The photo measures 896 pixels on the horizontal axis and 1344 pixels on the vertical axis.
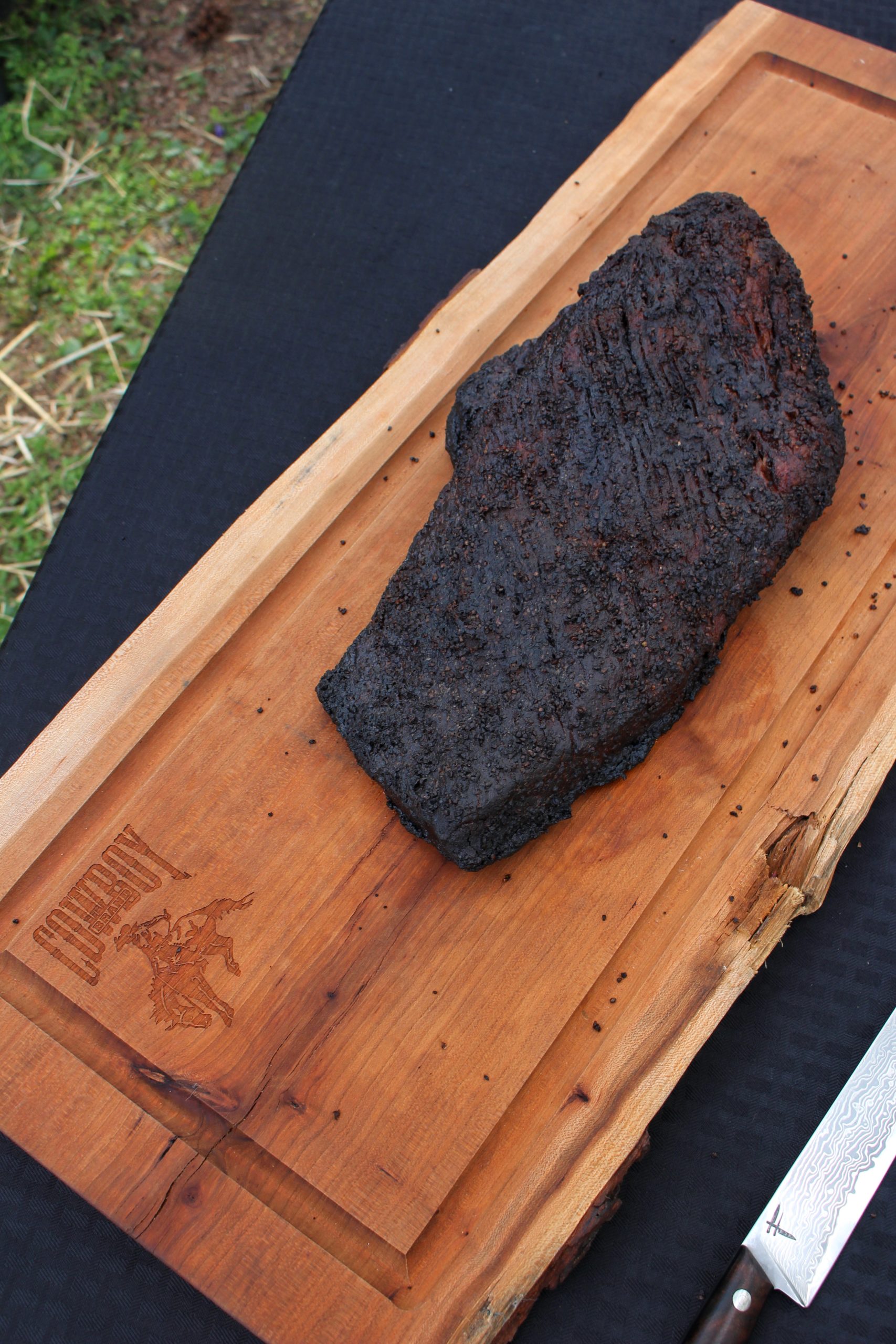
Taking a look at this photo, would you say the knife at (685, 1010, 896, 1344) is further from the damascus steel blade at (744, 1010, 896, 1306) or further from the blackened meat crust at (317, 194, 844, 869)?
the blackened meat crust at (317, 194, 844, 869)

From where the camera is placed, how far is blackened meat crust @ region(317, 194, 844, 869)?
265 centimetres

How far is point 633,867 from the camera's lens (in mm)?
2766

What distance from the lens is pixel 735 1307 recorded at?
8.31 feet

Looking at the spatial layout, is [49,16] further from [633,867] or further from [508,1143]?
[508,1143]

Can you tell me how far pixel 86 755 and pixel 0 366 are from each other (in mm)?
2564

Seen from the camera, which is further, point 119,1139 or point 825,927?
point 825,927

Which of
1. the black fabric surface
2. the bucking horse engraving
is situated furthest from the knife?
the bucking horse engraving

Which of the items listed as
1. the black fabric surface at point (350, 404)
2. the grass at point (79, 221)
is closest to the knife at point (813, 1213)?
the black fabric surface at point (350, 404)

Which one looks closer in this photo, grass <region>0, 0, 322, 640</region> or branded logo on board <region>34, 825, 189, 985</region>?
branded logo on board <region>34, 825, 189, 985</region>

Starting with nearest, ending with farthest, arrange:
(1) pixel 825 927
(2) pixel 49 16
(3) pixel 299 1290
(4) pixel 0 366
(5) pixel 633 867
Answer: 1. (3) pixel 299 1290
2. (5) pixel 633 867
3. (1) pixel 825 927
4. (4) pixel 0 366
5. (2) pixel 49 16

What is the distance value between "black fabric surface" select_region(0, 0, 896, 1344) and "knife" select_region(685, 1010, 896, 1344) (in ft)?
0.51

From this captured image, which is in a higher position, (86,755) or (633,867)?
(633,867)

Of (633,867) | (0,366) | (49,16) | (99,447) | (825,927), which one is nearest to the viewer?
(633,867)

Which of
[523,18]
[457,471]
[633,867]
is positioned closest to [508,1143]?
[633,867]
